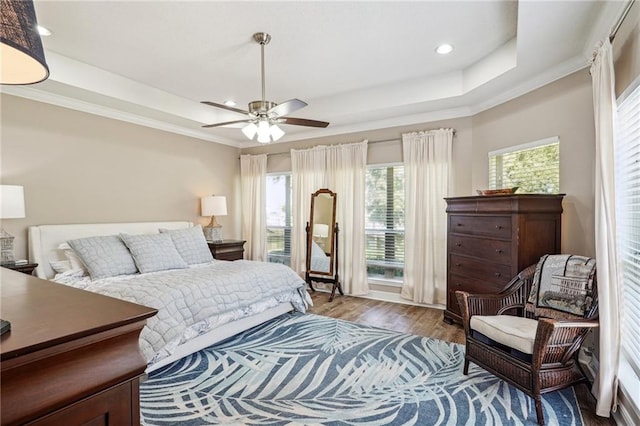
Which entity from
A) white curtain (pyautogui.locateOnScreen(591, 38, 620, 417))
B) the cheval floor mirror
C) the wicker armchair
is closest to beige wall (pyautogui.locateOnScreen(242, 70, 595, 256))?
white curtain (pyautogui.locateOnScreen(591, 38, 620, 417))

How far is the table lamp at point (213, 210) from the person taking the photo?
5.15 metres

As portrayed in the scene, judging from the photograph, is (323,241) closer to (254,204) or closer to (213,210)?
(254,204)

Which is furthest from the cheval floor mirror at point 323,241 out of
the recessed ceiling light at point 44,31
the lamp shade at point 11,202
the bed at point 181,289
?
the recessed ceiling light at point 44,31

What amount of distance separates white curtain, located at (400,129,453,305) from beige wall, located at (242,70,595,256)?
155 millimetres

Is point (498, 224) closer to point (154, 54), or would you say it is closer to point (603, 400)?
point (603, 400)

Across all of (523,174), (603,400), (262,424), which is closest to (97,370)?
(262,424)

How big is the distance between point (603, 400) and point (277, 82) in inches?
159

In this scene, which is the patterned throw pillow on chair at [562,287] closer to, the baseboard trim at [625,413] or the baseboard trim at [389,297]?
the baseboard trim at [625,413]

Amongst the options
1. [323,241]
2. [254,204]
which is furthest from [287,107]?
[254,204]

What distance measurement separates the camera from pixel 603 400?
208 centimetres

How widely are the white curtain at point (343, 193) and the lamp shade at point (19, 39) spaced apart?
4.13m

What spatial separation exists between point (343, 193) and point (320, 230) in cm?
70

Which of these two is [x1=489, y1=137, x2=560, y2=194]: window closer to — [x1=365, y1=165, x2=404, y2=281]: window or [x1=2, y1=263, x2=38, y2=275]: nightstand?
[x1=365, y1=165, x2=404, y2=281]: window

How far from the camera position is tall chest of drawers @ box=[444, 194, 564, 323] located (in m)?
2.92
